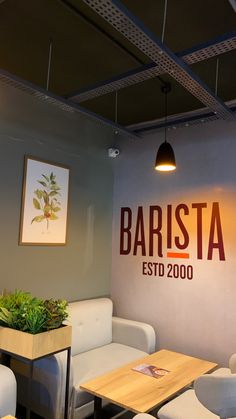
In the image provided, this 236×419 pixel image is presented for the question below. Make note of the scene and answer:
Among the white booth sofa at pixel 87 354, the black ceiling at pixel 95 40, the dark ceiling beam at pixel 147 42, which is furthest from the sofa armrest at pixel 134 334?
the black ceiling at pixel 95 40

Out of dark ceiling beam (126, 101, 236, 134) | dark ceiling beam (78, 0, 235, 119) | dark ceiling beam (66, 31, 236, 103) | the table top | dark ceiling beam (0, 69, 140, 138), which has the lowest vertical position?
the table top

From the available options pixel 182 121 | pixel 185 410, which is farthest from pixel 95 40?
pixel 185 410

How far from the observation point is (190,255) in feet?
11.6

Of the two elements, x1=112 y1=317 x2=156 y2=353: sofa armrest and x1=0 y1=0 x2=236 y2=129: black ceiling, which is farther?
x1=112 y1=317 x2=156 y2=353: sofa armrest

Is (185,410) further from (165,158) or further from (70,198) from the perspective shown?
(70,198)

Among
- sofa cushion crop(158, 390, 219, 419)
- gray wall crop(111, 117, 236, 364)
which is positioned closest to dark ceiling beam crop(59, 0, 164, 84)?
gray wall crop(111, 117, 236, 364)

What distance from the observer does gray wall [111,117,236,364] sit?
330 centimetres

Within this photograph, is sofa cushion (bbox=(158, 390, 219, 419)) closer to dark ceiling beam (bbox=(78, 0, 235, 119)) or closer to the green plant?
the green plant

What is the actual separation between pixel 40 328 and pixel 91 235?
1726 millimetres

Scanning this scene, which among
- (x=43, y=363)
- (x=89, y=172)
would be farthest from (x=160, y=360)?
(x=89, y=172)

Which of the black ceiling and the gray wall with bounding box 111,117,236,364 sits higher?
the black ceiling

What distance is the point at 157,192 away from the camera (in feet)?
12.8

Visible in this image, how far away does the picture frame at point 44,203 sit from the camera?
320cm

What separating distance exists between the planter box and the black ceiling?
1.99 metres
